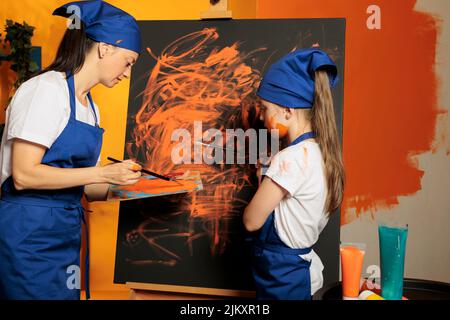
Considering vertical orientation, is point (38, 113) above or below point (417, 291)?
above

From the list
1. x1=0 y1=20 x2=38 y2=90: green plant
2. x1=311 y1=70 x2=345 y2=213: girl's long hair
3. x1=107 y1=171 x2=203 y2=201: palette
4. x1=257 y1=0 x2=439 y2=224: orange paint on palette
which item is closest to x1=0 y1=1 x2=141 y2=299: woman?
x1=107 y1=171 x2=203 y2=201: palette

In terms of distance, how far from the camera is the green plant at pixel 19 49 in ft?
8.29

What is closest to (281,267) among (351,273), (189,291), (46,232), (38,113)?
(351,273)

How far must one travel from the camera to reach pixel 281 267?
154cm

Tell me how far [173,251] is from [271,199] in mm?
681

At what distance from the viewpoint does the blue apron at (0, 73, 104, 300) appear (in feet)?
4.78

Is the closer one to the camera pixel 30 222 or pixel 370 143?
pixel 30 222

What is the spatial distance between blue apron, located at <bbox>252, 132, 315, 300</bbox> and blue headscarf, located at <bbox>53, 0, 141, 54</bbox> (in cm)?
67

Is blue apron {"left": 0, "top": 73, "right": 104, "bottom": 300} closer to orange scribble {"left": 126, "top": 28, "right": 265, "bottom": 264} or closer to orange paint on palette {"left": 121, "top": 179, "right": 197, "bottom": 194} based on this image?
orange paint on palette {"left": 121, "top": 179, "right": 197, "bottom": 194}

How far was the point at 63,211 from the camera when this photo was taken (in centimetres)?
155

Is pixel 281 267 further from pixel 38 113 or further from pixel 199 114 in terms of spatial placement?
pixel 38 113

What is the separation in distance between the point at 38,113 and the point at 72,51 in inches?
10.8
